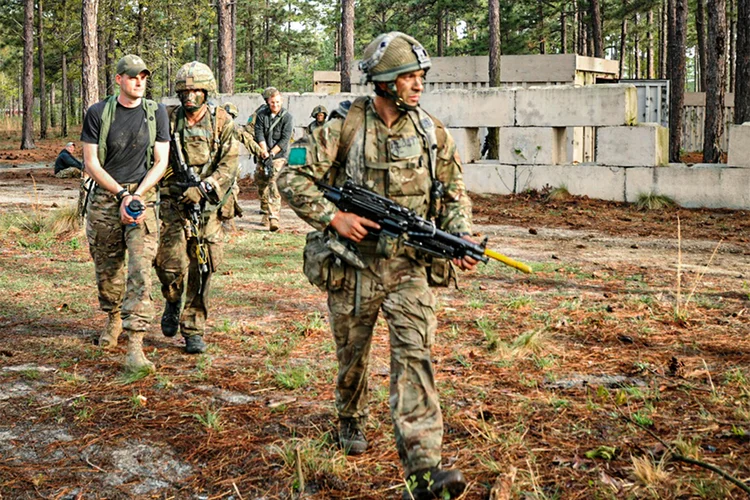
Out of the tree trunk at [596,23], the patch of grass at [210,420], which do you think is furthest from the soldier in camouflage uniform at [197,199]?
the tree trunk at [596,23]

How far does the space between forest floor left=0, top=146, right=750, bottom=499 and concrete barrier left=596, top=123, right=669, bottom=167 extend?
17.9ft

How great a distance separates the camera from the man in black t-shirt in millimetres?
6082

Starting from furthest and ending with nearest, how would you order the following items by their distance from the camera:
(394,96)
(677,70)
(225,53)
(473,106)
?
(225,53)
(677,70)
(473,106)
(394,96)

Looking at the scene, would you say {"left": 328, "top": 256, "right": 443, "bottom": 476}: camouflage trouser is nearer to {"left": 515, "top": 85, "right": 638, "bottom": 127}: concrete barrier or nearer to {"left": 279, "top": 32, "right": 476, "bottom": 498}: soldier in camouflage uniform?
{"left": 279, "top": 32, "right": 476, "bottom": 498}: soldier in camouflage uniform

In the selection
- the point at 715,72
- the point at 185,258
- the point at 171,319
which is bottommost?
the point at 171,319

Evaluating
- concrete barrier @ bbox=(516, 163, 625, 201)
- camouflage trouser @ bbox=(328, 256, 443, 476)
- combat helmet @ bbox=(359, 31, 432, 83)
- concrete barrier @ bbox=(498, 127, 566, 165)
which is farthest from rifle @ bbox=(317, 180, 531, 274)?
concrete barrier @ bbox=(498, 127, 566, 165)

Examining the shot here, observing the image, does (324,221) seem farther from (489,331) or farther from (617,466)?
(489,331)

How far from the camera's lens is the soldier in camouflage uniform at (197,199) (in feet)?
21.9

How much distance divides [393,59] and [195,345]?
3.38 meters

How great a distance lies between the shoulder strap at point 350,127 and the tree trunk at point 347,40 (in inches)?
867

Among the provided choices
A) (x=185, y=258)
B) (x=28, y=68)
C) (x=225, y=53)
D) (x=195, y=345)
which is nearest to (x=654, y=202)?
(x=185, y=258)

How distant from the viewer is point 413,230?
408cm

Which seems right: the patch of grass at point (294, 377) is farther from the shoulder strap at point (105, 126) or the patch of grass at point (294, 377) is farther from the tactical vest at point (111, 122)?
the shoulder strap at point (105, 126)

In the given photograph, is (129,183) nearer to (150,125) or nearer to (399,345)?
(150,125)
